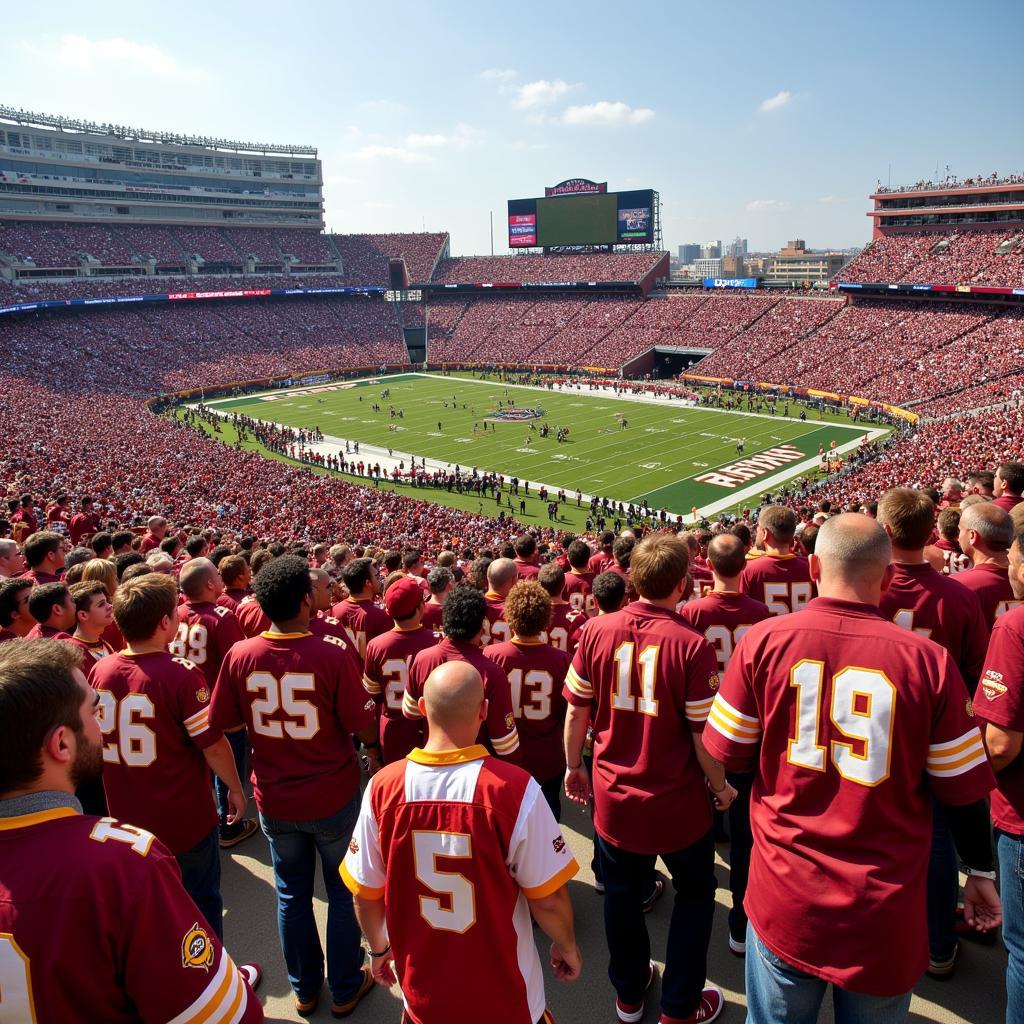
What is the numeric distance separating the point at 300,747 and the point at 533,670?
4.79 feet

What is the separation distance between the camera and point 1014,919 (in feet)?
10.6

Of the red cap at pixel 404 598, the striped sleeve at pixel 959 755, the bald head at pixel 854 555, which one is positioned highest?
the bald head at pixel 854 555

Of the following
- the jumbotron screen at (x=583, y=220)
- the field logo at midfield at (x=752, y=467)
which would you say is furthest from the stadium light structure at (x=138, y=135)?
the field logo at midfield at (x=752, y=467)

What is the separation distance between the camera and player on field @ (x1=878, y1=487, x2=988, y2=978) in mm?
3988

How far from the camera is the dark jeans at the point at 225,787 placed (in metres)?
5.80

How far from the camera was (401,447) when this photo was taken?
4047 centimetres

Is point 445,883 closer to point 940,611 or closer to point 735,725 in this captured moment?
point 735,725

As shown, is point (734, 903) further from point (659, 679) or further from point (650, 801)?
point (659, 679)

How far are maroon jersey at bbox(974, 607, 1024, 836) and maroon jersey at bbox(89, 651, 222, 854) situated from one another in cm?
377

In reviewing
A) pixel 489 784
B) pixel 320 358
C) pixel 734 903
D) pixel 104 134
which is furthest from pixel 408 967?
pixel 104 134

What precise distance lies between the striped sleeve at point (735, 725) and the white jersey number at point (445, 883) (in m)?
1.09

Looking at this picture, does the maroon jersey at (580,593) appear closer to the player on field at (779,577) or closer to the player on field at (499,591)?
the player on field at (499,591)

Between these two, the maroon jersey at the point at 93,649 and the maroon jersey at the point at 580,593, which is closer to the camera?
the maroon jersey at the point at 93,649

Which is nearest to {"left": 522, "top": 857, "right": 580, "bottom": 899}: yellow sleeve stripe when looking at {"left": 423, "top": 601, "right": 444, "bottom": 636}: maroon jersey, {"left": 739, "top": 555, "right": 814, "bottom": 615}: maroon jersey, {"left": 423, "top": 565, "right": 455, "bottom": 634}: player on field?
{"left": 423, "top": 565, "right": 455, "bottom": 634}: player on field
